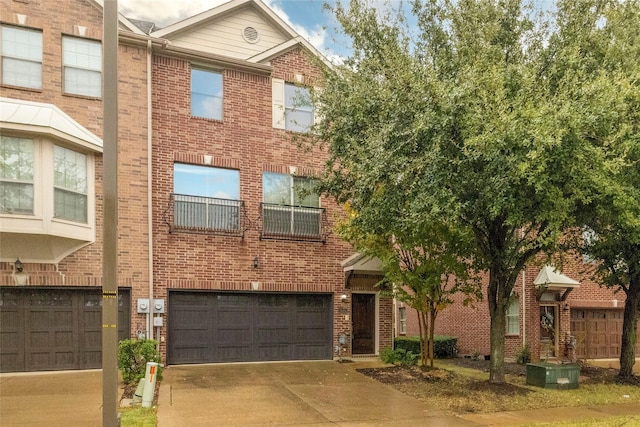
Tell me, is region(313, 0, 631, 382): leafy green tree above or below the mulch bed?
above

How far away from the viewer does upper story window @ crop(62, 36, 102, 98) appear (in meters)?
12.5

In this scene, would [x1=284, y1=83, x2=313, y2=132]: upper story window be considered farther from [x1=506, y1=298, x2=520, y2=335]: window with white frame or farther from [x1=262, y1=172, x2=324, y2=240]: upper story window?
[x1=506, y1=298, x2=520, y2=335]: window with white frame

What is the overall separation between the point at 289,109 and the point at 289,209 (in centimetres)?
300

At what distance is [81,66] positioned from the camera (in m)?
12.6

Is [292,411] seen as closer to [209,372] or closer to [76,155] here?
[209,372]

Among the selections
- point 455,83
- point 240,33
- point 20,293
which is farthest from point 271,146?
point 20,293

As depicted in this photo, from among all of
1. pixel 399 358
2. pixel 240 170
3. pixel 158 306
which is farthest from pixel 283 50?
pixel 399 358

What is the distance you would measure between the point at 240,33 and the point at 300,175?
4.72 meters

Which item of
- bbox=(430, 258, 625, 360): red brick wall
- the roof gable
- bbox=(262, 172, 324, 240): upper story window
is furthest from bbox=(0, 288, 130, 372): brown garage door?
bbox=(430, 258, 625, 360): red brick wall

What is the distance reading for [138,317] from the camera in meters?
12.9

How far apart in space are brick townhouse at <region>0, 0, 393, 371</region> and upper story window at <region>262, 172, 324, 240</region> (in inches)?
1.7

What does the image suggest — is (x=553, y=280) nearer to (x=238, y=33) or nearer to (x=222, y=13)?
(x=238, y=33)

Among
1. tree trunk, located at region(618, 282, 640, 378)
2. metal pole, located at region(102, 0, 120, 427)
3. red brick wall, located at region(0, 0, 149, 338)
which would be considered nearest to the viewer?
metal pole, located at region(102, 0, 120, 427)

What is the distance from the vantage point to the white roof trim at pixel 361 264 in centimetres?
1528
